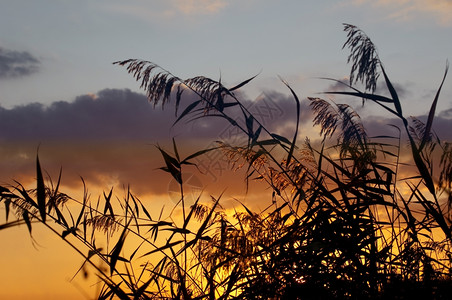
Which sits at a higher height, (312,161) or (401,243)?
(312,161)

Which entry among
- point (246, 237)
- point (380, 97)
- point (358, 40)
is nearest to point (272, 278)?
point (246, 237)

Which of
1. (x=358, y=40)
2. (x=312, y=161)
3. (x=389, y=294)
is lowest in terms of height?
(x=389, y=294)

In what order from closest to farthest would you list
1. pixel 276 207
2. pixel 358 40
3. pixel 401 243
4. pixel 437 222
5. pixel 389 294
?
pixel 389 294
pixel 437 222
pixel 401 243
pixel 276 207
pixel 358 40

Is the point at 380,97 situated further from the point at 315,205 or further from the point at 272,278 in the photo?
the point at 272,278

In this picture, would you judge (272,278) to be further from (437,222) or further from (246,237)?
(437,222)

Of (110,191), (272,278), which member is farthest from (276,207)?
(110,191)

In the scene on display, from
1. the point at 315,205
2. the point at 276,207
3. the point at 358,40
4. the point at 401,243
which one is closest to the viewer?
the point at 401,243

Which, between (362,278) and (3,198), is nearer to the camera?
(362,278)

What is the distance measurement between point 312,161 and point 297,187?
0.56 metres

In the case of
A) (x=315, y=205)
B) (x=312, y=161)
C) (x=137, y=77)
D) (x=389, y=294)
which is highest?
(x=137, y=77)

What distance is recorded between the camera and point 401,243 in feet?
12.0

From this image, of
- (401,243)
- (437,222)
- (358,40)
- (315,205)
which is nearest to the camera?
(437,222)

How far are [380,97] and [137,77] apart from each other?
174 centimetres

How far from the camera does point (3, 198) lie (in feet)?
12.1
